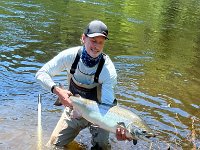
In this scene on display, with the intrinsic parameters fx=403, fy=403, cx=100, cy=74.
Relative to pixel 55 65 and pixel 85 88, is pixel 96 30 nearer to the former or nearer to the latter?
pixel 55 65

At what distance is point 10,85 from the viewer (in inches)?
370

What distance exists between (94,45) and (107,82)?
1.83ft

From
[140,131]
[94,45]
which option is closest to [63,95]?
[94,45]

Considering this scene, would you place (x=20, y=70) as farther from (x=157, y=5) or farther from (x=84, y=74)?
(x=157, y=5)

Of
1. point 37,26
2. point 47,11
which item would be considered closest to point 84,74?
point 37,26

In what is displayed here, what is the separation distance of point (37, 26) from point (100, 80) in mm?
10951

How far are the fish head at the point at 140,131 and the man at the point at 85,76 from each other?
0.42ft

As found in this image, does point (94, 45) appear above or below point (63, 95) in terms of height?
above

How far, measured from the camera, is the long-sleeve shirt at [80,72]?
216 inches

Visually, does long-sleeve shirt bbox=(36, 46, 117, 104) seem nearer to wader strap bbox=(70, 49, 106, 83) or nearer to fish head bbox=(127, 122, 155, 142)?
wader strap bbox=(70, 49, 106, 83)

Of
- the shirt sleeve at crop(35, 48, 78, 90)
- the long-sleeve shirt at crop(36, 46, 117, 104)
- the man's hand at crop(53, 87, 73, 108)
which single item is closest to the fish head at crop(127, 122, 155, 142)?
the long-sleeve shirt at crop(36, 46, 117, 104)

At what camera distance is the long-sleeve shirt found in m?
5.48

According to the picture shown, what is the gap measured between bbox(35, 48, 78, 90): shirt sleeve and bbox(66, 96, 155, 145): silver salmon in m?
0.47

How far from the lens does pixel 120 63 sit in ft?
40.5
